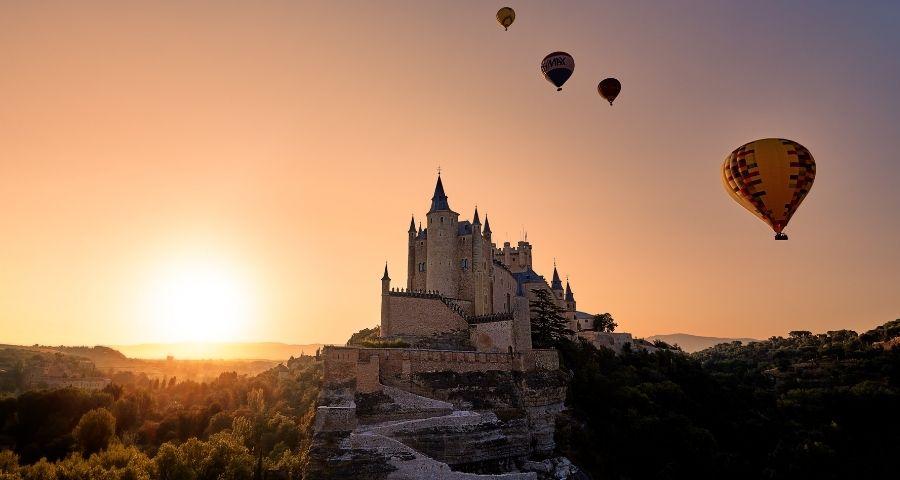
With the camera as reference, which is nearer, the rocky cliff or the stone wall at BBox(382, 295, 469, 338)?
the rocky cliff

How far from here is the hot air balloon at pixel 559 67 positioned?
37594 millimetres

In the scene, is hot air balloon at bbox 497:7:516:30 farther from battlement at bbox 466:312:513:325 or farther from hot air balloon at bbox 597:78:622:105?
battlement at bbox 466:312:513:325

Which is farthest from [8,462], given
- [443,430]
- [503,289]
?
[503,289]

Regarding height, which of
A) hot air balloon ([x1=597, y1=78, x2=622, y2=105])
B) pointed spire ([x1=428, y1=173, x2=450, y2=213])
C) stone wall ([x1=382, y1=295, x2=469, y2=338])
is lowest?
stone wall ([x1=382, y1=295, x2=469, y2=338])

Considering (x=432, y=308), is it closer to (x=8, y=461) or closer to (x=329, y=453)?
(x=329, y=453)

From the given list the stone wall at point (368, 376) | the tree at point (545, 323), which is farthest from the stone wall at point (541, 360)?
the stone wall at point (368, 376)

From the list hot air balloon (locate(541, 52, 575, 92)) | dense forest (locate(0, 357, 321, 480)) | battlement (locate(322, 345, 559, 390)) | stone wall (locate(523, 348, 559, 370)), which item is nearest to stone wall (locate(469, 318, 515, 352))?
stone wall (locate(523, 348, 559, 370))

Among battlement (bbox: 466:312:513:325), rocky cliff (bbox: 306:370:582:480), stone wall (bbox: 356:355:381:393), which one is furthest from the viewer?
battlement (bbox: 466:312:513:325)

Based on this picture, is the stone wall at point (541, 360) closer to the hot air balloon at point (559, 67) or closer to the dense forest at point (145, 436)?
the dense forest at point (145, 436)

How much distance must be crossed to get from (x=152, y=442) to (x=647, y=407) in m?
38.5

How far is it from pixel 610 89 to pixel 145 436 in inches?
1696

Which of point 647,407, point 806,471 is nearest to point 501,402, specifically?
point 647,407

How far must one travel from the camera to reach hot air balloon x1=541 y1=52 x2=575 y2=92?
123 feet

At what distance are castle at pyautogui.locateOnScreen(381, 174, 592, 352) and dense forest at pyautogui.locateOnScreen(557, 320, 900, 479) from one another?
7003mm
